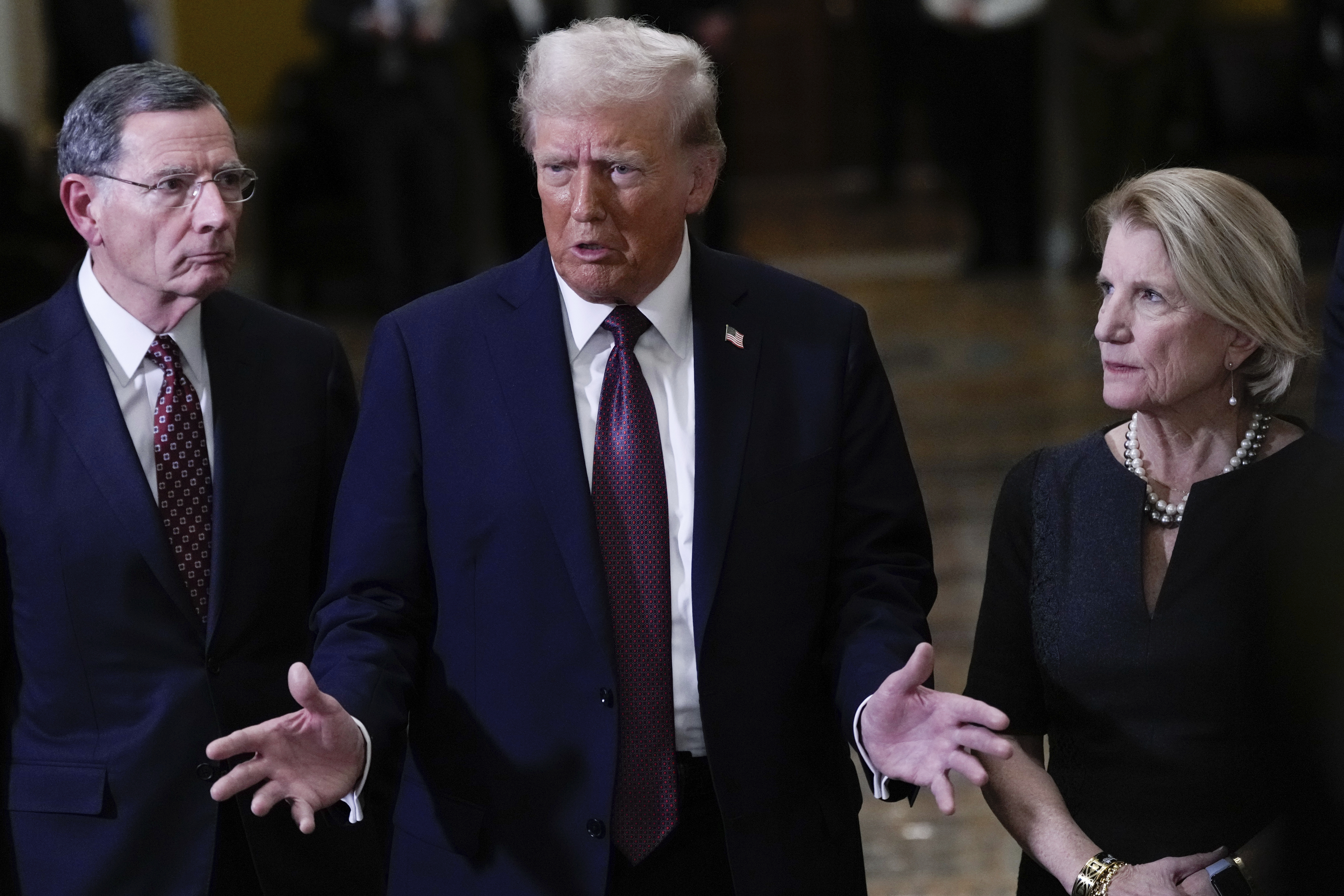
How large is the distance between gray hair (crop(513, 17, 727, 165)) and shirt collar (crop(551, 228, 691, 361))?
0.18 metres

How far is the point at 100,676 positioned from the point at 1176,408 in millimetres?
1518

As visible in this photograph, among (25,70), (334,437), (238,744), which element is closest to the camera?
(238,744)

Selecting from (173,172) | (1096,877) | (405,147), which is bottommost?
(405,147)

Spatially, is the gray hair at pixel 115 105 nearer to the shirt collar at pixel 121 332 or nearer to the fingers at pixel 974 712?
the shirt collar at pixel 121 332

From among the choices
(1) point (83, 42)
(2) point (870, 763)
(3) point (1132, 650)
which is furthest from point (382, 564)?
(1) point (83, 42)

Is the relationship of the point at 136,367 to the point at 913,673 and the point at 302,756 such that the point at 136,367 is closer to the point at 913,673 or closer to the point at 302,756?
the point at 302,756

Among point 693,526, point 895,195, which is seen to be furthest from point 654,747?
point 895,195

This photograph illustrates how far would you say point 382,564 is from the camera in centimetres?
242

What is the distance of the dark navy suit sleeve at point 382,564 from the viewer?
2.34 meters

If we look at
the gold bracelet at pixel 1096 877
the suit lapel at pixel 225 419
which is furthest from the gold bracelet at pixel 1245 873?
the suit lapel at pixel 225 419

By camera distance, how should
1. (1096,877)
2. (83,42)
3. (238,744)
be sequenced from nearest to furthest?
(238,744)
(1096,877)
(83,42)

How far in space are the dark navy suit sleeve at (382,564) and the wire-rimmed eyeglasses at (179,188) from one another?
35 centimetres

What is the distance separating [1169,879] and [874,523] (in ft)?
1.95

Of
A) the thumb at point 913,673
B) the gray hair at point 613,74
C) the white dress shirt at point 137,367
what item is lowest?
the thumb at point 913,673
